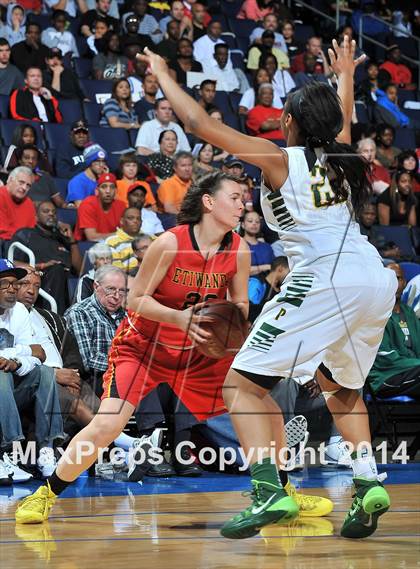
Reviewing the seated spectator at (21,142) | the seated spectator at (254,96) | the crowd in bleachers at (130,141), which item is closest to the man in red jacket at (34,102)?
the crowd in bleachers at (130,141)

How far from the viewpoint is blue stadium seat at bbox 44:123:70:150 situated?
33.5ft

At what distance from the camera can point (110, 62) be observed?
11.7 meters

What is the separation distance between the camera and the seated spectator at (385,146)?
38.9ft

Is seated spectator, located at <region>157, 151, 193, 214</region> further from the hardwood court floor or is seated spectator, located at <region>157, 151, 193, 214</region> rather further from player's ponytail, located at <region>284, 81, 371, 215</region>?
player's ponytail, located at <region>284, 81, 371, 215</region>

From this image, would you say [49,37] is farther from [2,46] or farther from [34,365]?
Answer: [34,365]

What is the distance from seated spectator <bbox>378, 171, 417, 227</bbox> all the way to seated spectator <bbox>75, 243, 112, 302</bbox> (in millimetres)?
3666

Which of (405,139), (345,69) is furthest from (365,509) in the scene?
(405,139)

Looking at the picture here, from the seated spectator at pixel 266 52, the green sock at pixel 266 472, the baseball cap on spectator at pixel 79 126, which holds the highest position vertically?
the seated spectator at pixel 266 52

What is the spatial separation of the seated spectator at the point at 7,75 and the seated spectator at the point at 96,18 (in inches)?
68.2

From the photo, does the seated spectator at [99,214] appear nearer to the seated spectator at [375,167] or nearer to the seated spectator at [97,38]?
the seated spectator at [375,167]

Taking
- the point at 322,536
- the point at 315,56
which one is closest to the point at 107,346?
the point at 322,536

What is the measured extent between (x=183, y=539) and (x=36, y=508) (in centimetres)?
74

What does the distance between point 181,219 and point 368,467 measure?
1.49 metres

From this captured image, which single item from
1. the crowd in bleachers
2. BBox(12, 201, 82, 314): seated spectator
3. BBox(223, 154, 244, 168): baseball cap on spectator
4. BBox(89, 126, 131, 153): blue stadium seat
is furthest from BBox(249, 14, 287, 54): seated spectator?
BBox(12, 201, 82, 314): seated spectator
